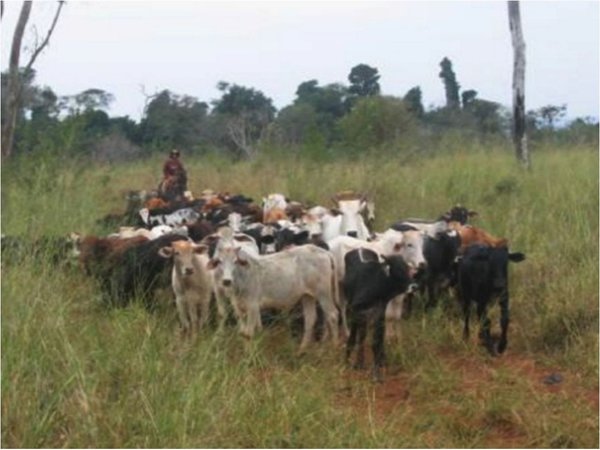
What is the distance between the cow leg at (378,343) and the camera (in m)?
7.24

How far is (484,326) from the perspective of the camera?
26.5ft

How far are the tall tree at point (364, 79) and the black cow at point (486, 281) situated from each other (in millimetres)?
18579

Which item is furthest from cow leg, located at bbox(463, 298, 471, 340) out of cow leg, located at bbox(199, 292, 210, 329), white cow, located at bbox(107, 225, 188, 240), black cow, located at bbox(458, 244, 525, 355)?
white cow, located at bbox(107, 225, 188, 240)

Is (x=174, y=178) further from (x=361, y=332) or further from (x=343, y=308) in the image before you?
(x=361, y=332)

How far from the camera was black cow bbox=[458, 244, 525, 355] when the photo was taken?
7.98m

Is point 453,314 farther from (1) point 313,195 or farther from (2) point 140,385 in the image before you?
(1) point 313,195

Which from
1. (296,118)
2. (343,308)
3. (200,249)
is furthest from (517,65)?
(296,118)

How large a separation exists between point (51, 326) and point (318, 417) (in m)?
1.58

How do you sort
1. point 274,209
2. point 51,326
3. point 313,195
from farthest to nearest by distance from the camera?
1. point 313,195
2. point 274,209
3. point 51,326

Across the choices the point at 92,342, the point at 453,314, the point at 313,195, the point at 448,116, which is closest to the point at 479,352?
the point at 453,314

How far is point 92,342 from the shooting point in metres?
5.60

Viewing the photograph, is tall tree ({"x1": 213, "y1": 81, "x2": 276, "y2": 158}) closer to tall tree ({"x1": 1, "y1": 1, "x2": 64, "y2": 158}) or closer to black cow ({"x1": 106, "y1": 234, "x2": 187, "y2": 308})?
tall tree ({"x1": 1, "y1": 1, "x2": 64, "y2": 158})

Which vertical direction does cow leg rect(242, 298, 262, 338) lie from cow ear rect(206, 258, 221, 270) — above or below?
below

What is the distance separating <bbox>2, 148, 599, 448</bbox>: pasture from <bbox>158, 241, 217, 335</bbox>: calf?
0.57 ft
